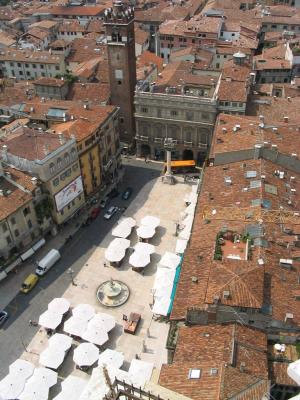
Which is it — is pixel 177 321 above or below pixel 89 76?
below

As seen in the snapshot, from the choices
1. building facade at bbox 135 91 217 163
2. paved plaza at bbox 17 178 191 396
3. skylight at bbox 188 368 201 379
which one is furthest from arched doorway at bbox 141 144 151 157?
skylight at bbox 188 368 201 379

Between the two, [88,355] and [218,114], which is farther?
[218,114]

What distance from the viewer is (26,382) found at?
53688 millimetres

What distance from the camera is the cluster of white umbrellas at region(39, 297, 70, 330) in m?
61.0

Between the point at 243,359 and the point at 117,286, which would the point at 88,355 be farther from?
the point at 243,359

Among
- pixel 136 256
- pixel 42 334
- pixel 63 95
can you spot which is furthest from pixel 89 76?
pixel 42 334

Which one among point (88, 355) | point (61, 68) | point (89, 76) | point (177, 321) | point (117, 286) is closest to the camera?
point (177, 321)

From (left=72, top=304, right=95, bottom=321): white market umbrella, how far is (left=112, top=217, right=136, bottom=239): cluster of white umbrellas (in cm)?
1738

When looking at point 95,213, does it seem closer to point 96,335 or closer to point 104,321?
point 104,321

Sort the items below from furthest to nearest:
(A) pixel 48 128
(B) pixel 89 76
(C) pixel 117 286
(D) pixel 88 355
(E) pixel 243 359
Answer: (B) pixel 89 76 < (A) pixel 48 128 < (C) pixel 117 286 < (D) pixel 88 355 < (E) pixel 243 359

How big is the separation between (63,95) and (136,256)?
53955 millimetres

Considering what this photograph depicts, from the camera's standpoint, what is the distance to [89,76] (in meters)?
117

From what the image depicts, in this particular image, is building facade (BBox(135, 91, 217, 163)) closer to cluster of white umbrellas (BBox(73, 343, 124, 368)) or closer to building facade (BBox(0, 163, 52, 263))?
building facade (BBox(0, 163, 52, 263))

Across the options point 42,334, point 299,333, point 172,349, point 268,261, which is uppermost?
point 268,261
